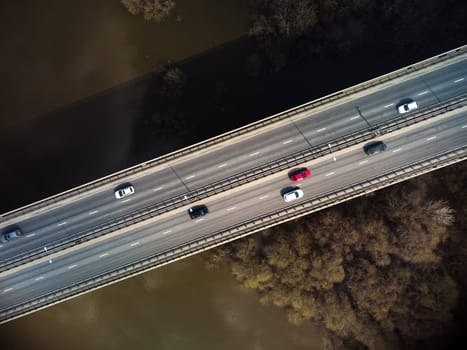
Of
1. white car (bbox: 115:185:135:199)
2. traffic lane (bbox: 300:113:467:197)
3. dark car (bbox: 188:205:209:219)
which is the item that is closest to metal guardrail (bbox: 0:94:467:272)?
dark car (bbox: 188:205:209:219)

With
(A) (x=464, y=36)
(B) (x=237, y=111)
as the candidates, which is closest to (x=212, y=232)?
(B) (x=237, y=111)

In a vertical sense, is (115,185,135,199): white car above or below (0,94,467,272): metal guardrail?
above

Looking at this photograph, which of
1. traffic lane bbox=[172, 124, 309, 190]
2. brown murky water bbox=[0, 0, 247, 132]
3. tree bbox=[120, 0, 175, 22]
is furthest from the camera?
brown murky water bbox=[0, 0, 247, 132]

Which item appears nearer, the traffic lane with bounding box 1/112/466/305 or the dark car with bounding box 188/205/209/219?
the traffic lane with bounding box 1/112/466/305

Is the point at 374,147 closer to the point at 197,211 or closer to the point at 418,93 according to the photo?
the point at 418,93

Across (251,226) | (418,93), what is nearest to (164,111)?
(251,226)

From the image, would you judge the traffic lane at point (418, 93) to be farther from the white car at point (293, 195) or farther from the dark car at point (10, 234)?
the dark car at point (10, 234)

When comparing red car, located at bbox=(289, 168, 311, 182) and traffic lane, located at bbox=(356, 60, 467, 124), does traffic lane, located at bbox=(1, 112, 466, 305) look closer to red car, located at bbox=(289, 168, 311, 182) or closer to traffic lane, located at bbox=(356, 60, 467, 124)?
red car, located at bbox=(289, 168, 311, 182)
